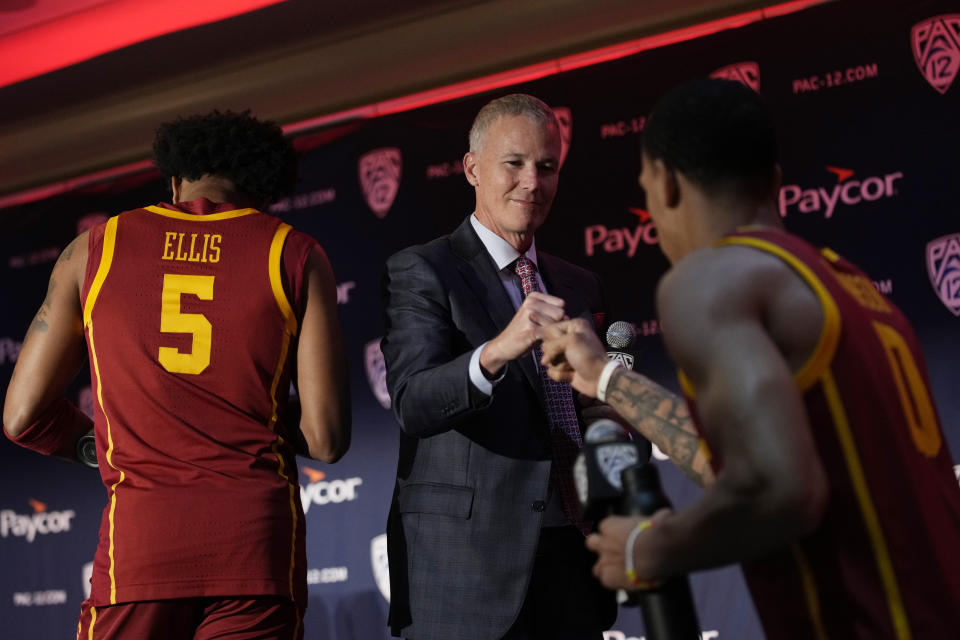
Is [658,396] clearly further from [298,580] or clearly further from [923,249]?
[923,249]

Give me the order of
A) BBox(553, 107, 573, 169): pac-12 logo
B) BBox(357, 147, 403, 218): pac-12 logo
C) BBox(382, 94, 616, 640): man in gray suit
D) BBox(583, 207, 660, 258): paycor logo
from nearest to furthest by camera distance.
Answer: BBox(382, 94, 616, 640): man in gray suit, BBox(583, 207, 660, 258): paycor logo, BBox(553, 107, 573, 169): pac-12 logo, BBox(357, 147, 403, 218): pac-12 logo

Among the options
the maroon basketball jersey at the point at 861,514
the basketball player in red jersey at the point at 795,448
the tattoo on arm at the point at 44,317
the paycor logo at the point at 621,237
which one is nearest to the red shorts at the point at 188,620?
the tattoo on arm at the point at 44,317

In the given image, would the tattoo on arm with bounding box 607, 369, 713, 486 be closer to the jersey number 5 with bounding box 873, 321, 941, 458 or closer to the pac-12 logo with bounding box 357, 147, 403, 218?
the jersey number 5 with bounding box 873, 321, 941, 458

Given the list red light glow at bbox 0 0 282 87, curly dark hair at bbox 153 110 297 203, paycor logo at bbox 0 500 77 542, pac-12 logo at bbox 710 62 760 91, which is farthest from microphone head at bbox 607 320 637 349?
paycor logo at bbox 0 500 77 542

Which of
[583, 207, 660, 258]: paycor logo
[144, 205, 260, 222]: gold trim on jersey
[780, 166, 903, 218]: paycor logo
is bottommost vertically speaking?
[144, 205, 260, 222]: gold trim on jersey

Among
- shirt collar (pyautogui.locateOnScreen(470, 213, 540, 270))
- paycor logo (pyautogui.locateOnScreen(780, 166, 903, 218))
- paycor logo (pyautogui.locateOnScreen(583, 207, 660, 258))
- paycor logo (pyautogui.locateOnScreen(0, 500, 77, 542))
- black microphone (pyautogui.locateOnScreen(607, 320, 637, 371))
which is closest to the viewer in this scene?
black microphone (pyautogui.locateOnScreen(607, 320, 637, 371))

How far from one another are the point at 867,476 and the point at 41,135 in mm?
5075

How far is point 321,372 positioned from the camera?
2250mm

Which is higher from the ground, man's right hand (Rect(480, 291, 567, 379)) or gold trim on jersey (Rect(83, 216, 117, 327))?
gold trim on jersey (Rect(83, 216, 117, 327))

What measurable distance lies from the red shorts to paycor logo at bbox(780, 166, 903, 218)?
258 cm

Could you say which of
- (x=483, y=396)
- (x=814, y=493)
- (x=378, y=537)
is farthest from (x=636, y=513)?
(x=378, y=537)

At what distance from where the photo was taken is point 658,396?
5.27 feet

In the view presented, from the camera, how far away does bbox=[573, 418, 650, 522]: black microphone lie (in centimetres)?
138

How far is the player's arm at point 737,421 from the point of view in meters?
1.14
